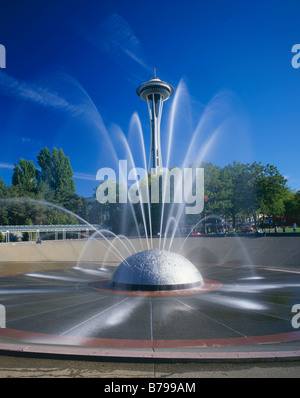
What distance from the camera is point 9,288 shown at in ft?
38.6

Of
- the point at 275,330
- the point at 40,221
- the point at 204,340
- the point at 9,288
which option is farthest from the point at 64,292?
the point at 40,221

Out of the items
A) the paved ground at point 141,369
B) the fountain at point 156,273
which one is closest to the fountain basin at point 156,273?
the fountain at point 156,273

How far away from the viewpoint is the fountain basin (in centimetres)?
1051

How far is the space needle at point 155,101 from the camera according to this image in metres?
78.2

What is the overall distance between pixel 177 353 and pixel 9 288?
9.20 m

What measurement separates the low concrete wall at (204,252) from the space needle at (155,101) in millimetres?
50398

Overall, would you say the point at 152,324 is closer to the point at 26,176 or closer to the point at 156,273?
the point at 156,273

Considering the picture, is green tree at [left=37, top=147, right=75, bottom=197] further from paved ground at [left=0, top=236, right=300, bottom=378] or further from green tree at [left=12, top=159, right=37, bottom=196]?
paved ground at [left=0, top=236, right=300, bottom=378]

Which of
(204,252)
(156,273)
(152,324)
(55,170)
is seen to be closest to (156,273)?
(156,273)

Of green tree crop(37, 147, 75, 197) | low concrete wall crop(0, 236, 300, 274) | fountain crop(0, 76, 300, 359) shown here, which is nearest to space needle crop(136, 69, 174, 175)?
green tree crop(37, 147, 75, 197)

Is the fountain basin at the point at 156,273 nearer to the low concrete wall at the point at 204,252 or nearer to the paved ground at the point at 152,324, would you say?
the paved ground at the point at 152,324

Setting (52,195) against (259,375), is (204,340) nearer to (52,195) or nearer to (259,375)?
(259,375)

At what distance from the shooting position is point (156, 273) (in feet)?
34.8
